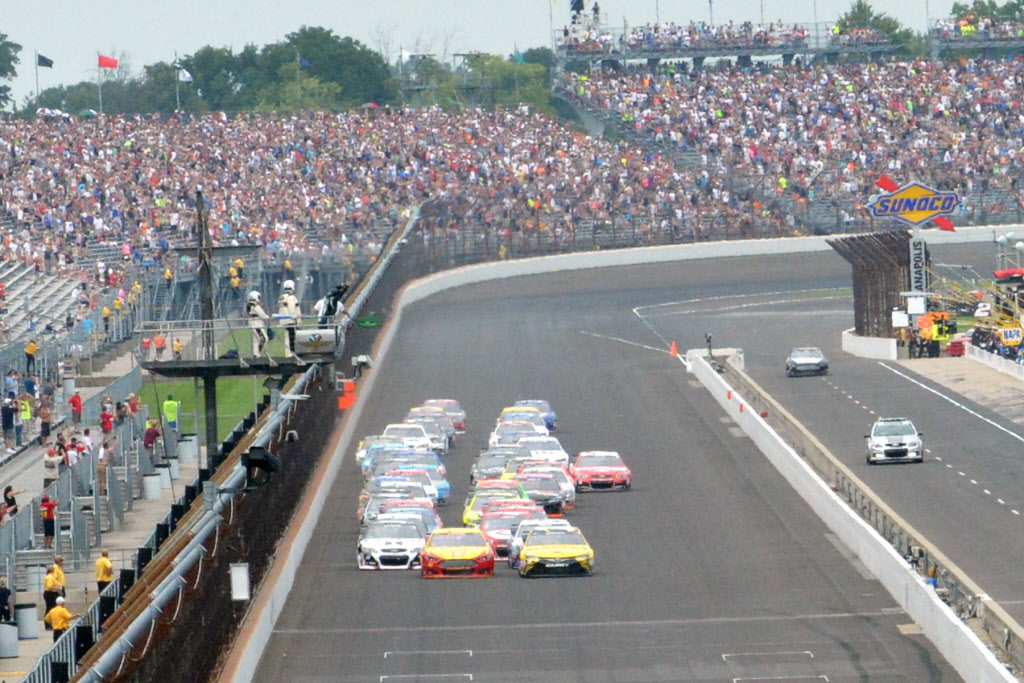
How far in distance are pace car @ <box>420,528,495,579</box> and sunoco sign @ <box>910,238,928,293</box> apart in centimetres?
3456

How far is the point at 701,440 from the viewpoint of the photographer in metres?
50.4

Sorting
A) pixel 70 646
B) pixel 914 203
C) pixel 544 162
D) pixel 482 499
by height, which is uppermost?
pixel 544 162

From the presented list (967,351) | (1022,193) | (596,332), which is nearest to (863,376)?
(967,351)

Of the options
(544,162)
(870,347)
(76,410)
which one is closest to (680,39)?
(544,162)

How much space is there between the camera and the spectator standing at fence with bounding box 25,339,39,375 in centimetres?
5128

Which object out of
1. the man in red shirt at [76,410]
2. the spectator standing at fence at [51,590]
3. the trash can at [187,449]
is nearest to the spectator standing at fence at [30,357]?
the man in red shirt at [76,410]

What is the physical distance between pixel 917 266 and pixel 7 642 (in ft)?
143

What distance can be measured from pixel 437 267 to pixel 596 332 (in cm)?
1151

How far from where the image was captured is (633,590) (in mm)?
33281

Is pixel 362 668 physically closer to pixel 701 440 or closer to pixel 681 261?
pixel 701 440

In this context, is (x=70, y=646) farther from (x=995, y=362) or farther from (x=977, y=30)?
(x=977, y=30)

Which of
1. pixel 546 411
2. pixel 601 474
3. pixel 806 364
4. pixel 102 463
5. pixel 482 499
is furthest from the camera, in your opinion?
pixel 806 364

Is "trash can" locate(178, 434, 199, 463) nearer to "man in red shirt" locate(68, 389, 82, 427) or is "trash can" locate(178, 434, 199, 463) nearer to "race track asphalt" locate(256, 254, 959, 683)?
"man in red shirt" locate(68, 389, 82, 427)

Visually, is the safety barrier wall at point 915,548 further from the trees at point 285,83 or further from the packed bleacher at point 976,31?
the trees at point 285,83
